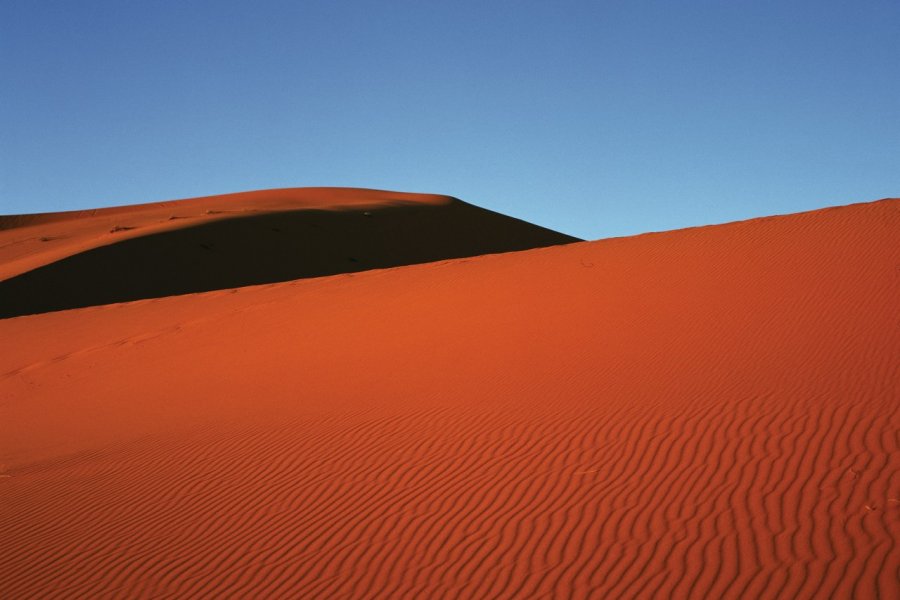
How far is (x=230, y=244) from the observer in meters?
36.6

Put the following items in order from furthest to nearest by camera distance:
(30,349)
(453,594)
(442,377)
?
(30,349) < (442,377) < (453,594)

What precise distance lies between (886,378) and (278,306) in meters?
14.2

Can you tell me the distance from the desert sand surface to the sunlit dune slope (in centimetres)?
1297

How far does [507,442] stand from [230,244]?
29682mm

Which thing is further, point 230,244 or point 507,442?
point 230,244

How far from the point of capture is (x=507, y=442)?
8711 mm

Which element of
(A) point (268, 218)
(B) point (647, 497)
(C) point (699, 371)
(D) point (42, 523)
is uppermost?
(A) point (268, 218)

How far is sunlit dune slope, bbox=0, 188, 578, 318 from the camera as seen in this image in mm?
30625

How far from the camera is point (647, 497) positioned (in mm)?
6832

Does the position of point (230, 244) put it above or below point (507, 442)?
above

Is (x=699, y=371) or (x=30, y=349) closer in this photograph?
(x=699, y=371)

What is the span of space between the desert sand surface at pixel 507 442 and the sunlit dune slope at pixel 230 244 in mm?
12970

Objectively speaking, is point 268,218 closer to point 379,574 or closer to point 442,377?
point 442,377

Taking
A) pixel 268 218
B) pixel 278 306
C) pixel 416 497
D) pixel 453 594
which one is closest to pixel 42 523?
pixel 416 497
